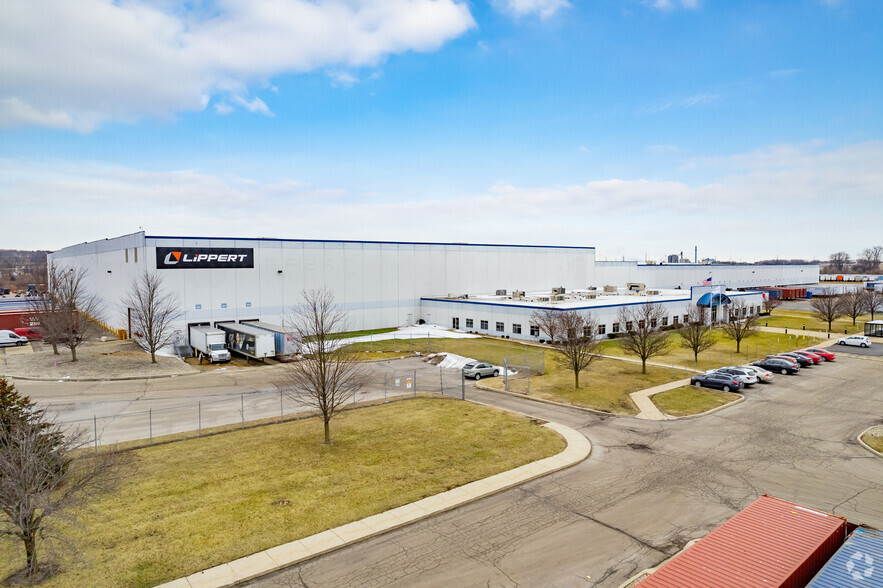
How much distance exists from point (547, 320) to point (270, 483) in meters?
40.2

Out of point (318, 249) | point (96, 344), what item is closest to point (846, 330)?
point (318, 249)

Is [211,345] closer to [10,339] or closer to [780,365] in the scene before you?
[10,339]

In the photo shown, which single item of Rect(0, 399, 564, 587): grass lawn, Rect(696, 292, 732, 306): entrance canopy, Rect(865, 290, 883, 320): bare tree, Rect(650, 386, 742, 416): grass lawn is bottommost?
Rect(650, 386, 742, 416): grass lawn

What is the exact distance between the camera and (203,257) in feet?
180

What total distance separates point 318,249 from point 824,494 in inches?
2168

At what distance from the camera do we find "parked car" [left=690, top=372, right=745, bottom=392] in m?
36.2

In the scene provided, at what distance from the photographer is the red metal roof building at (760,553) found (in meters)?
11.4

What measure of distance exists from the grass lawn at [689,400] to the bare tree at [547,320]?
17050 millimetres

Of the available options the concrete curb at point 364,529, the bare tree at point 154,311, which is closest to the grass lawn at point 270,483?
the concrete curb at point 364,529

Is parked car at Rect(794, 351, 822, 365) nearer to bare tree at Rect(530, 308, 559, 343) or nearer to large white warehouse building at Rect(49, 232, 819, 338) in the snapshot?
bare tree at Rect(530, 308, 559, 343)

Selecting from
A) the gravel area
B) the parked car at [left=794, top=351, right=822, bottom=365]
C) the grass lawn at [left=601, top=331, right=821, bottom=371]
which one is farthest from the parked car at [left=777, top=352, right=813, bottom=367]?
the gravel area

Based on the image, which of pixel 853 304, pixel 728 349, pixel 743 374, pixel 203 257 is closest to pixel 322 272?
pixel 203 257

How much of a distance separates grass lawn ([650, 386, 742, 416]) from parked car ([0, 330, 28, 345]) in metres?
68.3

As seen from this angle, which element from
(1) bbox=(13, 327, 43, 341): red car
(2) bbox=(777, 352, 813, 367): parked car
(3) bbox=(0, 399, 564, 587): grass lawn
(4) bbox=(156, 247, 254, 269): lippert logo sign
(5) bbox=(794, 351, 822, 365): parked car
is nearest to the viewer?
(3) bbox=(0, 399, 564, 587): grass lawn
